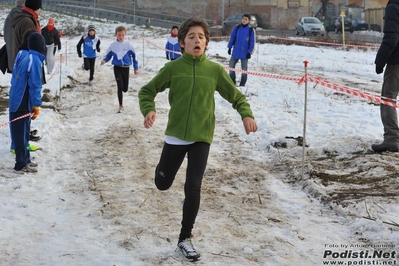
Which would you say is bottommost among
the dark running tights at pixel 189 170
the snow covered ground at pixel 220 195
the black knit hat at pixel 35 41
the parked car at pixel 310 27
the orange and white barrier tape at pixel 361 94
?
the snow covered ground at pixel 220 195

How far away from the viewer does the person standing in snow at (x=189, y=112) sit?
4305 mm

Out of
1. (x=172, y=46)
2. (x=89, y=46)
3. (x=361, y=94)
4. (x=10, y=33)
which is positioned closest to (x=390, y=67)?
(x=361, y=94)

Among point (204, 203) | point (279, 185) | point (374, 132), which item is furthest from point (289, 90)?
point (204, 203)

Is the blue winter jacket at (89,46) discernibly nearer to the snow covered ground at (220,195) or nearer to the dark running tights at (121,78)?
the snow covered ground at (220,195)

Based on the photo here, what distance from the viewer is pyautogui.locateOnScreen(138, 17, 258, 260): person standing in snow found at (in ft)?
14.1

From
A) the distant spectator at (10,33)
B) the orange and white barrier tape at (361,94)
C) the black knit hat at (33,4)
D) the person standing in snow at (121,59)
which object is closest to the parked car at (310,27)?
the person standing in snow at (121,59)

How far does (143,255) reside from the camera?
436 centimetres

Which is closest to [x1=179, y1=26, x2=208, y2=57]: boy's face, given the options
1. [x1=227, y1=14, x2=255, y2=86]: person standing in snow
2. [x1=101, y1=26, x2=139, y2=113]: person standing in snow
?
[x1=101, y1=26, x2=139, y2=113]: person standing in snow

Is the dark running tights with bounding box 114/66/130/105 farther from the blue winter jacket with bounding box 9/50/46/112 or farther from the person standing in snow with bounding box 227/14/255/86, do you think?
the blue winter jacket with bounding box 9/50/46/112

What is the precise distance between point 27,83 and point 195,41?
3.02 metres

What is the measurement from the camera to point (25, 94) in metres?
6.54

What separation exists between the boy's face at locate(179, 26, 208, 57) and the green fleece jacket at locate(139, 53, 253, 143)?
2.1 inches

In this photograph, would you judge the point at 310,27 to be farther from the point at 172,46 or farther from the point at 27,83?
the point at 27,83

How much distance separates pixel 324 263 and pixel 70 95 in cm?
988
